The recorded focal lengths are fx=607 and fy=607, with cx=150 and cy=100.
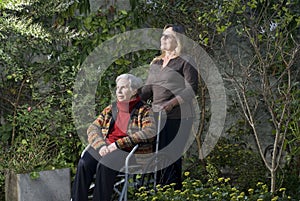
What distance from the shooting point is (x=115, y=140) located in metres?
4.64

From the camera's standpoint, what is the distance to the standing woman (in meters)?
4.66

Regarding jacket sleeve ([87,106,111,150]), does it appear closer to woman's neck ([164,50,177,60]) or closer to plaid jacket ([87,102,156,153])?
plaid jacket ([87,102,156,153])

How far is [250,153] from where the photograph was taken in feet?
19.4

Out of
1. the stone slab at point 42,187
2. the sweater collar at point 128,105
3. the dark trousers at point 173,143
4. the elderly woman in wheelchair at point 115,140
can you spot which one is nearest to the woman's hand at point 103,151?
the elderly woman in wheelchair at point 115,140

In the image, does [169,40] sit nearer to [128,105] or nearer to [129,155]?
[128,105]

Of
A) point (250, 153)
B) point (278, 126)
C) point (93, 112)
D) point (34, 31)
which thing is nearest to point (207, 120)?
→ point (250, 153)

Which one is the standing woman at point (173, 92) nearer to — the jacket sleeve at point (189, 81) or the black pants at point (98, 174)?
the jacket sleeve at point (189, 81)

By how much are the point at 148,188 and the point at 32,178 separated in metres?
0.93

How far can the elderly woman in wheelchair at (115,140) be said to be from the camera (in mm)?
4461

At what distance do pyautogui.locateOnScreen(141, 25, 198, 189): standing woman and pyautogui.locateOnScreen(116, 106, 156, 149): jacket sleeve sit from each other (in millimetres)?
181

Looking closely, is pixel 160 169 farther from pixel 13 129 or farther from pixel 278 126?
pixel 13 129

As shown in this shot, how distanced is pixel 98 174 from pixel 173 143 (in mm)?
701

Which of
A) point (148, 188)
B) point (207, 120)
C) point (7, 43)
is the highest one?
point (7, 43)

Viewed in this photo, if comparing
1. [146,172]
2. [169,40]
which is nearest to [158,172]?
[146,172]
